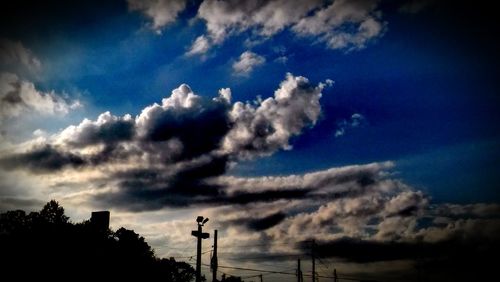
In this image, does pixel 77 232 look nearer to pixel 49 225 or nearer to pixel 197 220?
pixel 49 225

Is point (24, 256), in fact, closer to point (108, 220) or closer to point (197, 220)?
point (108, 220)

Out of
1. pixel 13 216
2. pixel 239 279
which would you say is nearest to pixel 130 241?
pixel 13 216

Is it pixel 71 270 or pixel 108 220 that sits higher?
pixel 108 220

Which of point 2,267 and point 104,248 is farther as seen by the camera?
point 104,248

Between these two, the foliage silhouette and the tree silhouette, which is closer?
the foliage silhouette

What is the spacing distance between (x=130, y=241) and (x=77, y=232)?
1982 centimetres

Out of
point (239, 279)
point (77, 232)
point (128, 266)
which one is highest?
point (77, 232)

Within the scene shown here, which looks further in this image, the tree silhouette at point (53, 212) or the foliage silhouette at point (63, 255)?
the tree silhouette at point (53, 212)

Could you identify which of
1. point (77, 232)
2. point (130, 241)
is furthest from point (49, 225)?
point (130, 241)

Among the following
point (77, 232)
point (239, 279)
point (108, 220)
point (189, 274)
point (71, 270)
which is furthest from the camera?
point (239, 279)

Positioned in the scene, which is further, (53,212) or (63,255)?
(53,212)

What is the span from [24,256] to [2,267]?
1.61 m

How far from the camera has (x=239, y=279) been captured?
88562 mm

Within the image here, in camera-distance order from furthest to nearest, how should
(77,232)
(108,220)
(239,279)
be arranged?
(239,279), (108,220), (77,232)
